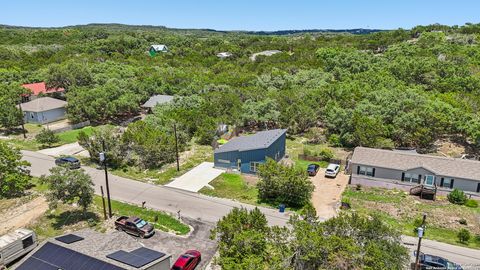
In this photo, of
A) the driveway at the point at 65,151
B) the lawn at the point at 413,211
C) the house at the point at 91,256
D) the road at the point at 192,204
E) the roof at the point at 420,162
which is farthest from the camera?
the driveway at the point at 65,151

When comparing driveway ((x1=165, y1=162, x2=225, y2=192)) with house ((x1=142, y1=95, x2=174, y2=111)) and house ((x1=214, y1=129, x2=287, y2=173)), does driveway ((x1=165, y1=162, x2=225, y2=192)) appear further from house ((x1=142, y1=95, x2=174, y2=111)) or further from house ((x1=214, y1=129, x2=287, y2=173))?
house ((x1=142, y1=95, x2=174, y2=111))

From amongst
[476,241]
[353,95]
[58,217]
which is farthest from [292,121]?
[58,217]

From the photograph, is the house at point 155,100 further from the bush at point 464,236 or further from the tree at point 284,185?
the bush at point 464,236

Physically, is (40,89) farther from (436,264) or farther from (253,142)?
(436,264)

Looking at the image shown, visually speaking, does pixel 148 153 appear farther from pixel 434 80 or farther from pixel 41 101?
pixel 434 80

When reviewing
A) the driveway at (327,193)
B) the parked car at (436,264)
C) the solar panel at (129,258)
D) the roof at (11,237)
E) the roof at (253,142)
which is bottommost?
the driveway at (327,193)

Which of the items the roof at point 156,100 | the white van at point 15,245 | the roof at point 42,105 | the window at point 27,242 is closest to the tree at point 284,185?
the window at point 27,242
